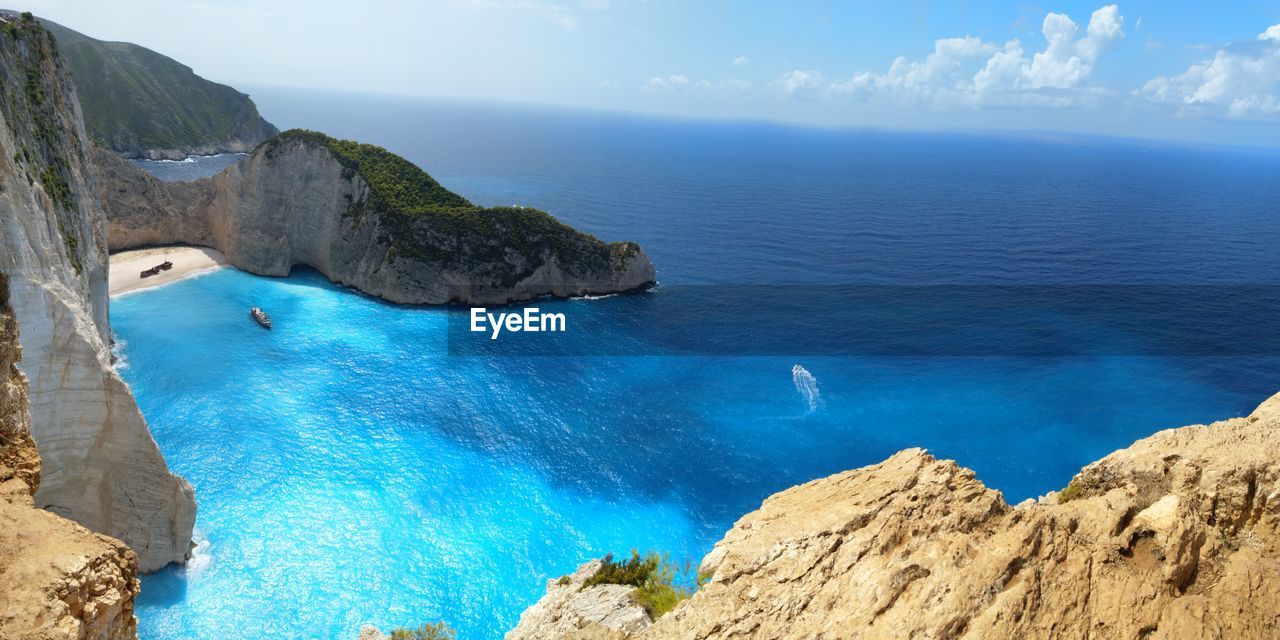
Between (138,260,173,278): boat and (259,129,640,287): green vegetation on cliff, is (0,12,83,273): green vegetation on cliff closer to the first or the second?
(138,260,173,278): boat

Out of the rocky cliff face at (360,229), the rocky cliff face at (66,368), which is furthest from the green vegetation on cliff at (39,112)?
the rocky cliff face at (360,229)

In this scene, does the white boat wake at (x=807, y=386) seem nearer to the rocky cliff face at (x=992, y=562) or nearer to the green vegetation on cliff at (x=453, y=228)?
the green vegetation on cliff at (x=453, y=228)

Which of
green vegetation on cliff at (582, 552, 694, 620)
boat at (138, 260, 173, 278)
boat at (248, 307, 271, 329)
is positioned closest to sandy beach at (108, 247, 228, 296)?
boat at (138, 260, 173, 278)

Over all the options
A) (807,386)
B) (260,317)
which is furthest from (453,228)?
(807,386)

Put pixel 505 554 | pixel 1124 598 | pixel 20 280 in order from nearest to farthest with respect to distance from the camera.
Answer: pixel 1124 598 < pixel 20 280 < pixel 505 554

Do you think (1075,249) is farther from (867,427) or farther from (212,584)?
(212,584)

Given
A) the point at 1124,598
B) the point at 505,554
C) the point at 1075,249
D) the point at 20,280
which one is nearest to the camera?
the point at 1124,598

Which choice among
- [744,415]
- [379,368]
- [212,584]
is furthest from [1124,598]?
[379,368]
